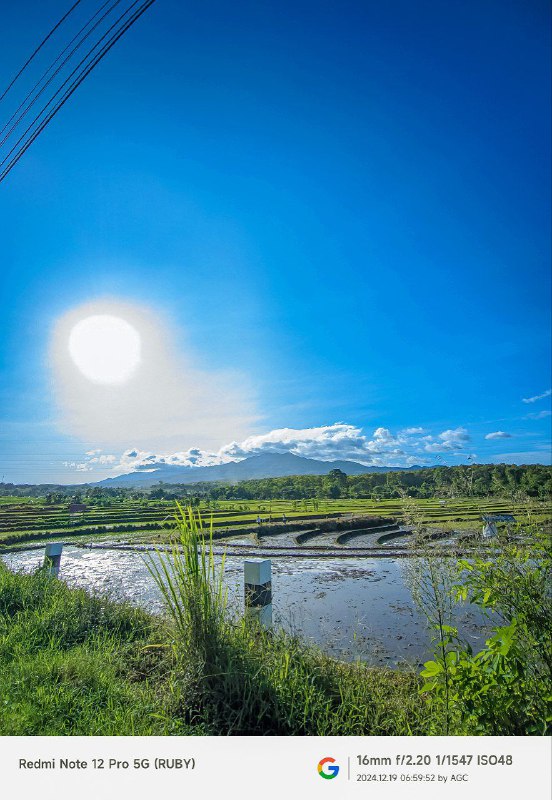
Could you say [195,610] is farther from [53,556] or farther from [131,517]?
[131,517]

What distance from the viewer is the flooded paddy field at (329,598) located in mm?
4496

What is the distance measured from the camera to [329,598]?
7.25 meters

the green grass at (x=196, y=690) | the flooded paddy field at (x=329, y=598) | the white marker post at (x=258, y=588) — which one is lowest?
the flooded paddy field at (x=329, y=598)

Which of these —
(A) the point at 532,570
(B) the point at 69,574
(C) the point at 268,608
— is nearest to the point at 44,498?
(B) the point at 69,574

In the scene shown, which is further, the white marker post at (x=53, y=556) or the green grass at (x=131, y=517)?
the white marker post at (x=53, y=556)

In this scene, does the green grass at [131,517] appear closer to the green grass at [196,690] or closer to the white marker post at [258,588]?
the white marker post at [258,588]

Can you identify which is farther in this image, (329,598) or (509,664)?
(329,598)

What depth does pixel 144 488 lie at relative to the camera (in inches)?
191

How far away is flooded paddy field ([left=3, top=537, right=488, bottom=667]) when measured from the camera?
450 centimetres

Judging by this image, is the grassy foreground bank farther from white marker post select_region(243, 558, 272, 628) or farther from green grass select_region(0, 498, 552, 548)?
green grass select_region(0, 498, 552, 548)
